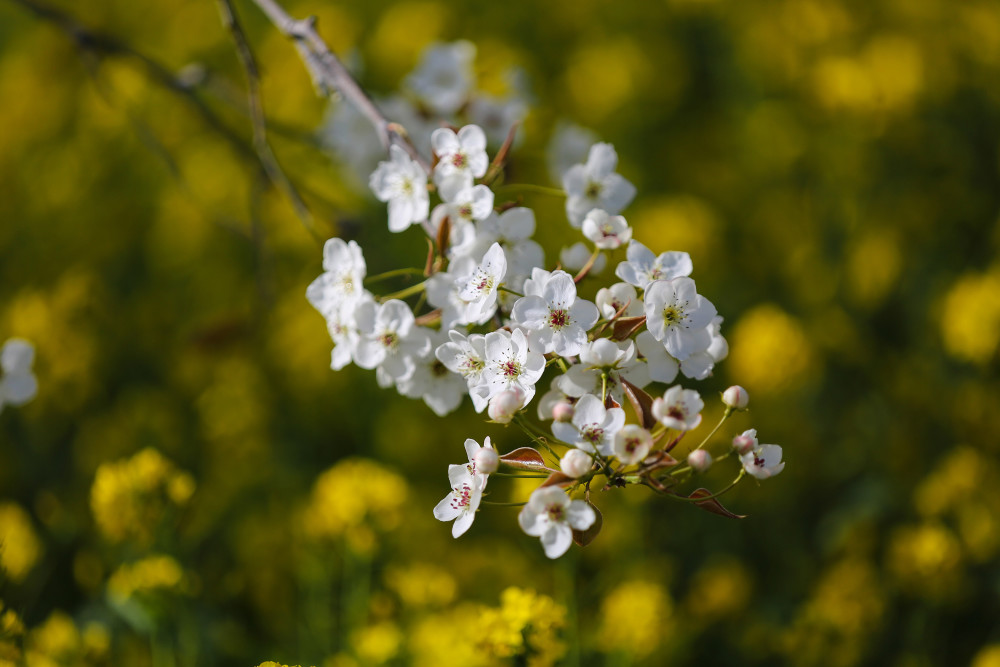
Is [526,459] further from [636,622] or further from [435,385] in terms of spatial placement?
[636,622]

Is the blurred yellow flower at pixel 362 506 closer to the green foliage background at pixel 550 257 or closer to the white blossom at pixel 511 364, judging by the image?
the green foliage background at pixel 550 257

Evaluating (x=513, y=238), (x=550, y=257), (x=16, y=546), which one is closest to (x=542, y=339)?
(x=513, y=238)

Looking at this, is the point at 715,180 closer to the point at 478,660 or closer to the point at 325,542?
the point at 325,542

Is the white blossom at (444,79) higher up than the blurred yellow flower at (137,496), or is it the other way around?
the white blossom at (444,79)

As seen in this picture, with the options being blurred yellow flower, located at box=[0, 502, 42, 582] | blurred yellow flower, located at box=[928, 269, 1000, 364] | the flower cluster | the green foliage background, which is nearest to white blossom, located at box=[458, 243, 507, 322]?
the flower cluster

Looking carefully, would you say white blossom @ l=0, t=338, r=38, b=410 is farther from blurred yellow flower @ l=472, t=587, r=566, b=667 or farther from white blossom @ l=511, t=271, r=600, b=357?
white blossom @ l=511, t=271, r=600, b=357

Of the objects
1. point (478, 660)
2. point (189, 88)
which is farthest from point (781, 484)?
point (189, 88)

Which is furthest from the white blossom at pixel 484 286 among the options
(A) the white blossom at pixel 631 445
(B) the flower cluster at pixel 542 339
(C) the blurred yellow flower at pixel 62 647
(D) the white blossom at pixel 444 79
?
(C) the blurred yellow flower at pixel 62 647

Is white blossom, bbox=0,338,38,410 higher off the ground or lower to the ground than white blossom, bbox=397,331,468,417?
higher

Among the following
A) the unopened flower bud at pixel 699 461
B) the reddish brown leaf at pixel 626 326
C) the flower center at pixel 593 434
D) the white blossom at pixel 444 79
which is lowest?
the unopened flower bud at pixel 699 461
